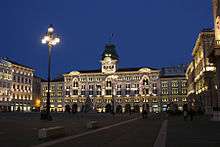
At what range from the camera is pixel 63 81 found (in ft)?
513

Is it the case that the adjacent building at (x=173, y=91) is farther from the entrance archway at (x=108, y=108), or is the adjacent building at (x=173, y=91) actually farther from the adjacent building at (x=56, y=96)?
the adjacent building at (x=56, y=96)

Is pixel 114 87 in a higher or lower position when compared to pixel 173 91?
higher

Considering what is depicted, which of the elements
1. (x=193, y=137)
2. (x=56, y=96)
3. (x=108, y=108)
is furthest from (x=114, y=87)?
(x=193, y=137)

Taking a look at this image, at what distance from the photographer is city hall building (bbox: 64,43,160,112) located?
5659 inches

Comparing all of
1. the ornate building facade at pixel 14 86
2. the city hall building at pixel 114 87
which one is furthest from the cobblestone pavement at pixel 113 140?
the city hall building at pixel 114 87

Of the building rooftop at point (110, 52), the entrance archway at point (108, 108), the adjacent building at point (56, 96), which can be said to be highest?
the building rooftop at point (110, 52)

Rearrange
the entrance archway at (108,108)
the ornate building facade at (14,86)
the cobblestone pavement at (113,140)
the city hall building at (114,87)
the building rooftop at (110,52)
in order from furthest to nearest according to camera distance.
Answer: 1. the building rooftop at (110,52)
2. the city hall building at (114,87)
3. the entrance archway at (108,108)
4. the ornate building facade at (14,86)
5. the cobblestone pavement at (113,140)

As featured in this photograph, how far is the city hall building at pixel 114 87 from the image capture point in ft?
472

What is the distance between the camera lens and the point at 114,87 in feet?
485

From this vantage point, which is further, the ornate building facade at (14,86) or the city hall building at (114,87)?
the city hall building at (114,87)

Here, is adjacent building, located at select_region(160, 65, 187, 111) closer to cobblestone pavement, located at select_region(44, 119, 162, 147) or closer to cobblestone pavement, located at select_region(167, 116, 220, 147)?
cobblestone pavement, located at select_region(167, 116, 220, 147)

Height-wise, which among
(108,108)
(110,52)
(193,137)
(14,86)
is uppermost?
(110,52)

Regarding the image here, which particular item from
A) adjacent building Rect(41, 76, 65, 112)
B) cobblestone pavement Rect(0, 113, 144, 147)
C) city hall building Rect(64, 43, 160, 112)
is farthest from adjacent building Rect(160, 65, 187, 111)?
cobblestone pavement Rect(0, 113, 144, 147)

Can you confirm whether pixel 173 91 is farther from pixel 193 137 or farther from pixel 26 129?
pixel 193 137
